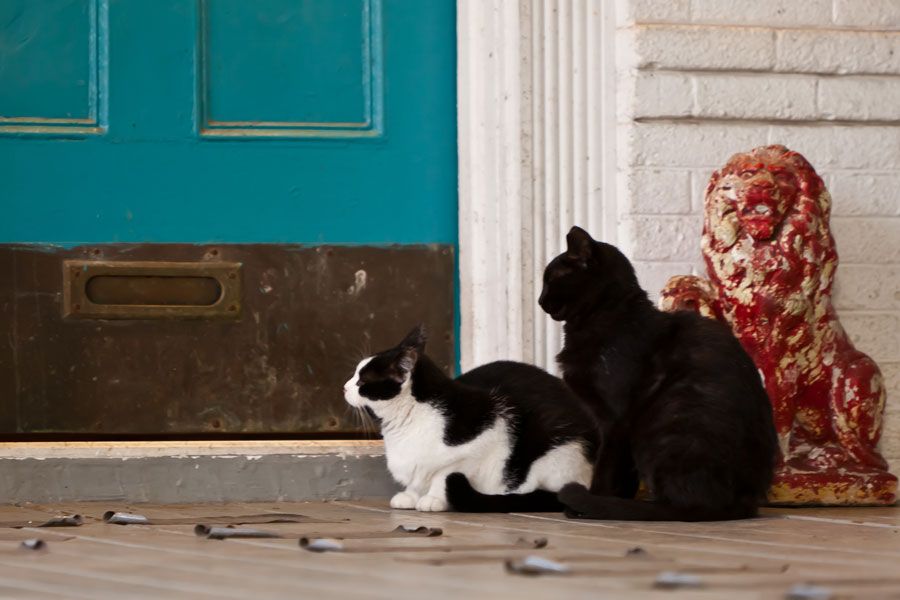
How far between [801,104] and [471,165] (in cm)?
90

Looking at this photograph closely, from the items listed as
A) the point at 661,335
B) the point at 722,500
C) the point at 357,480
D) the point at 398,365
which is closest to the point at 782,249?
the point at 661,335

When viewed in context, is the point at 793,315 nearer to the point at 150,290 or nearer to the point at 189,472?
the point at 189,472

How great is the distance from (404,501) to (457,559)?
3.74 feet

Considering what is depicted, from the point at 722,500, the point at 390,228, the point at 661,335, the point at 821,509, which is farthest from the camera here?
the point at 390,228

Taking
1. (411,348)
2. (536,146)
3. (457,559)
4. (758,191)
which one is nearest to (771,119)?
(758,191)

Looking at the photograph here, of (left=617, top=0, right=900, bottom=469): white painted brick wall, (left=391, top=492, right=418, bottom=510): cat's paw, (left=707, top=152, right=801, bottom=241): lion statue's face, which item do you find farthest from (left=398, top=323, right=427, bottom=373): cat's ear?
(left=707, top=152, right=801, bottom=241): lion statue's face

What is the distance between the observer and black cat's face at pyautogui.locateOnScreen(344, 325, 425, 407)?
3.43 m

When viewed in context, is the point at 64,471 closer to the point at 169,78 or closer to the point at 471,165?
the point at 169,78

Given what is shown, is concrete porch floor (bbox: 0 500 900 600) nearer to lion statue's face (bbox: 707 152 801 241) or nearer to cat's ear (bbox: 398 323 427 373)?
cat's ear (bbox: 398 323 427 373)

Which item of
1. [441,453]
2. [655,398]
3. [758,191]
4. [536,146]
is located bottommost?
[441,453]

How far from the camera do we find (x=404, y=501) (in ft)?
11.1

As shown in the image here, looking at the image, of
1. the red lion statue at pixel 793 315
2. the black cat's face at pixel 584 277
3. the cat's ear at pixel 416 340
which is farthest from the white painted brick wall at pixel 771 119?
the cat's ear at pixel 416 340

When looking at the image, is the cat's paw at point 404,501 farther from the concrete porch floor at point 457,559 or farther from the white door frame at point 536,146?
the white door frame at point 536,146

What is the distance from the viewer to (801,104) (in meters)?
3.84
